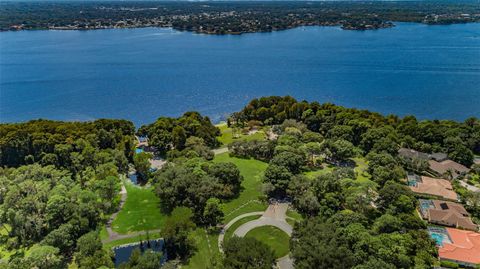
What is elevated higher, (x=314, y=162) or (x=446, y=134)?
(x=446, y=134)

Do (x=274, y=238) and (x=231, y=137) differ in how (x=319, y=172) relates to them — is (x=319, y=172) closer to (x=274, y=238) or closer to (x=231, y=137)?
(x=274, y=238)

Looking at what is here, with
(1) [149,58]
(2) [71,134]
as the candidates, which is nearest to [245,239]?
(2) [71,134]

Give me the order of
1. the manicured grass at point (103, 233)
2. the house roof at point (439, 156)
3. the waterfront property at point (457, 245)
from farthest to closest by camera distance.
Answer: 1. the house roof at point (439, 156)
2. the manicured grass at point (103, 233)
3. the waterfront property at point (457, 245)

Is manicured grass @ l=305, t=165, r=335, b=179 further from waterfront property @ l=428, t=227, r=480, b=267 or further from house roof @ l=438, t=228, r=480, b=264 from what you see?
house roof @ l=438, t=228, r=480, b=264

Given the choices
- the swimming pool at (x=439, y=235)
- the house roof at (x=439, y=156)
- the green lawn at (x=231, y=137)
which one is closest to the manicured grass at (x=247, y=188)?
the green lawn at (x=231, y=137)

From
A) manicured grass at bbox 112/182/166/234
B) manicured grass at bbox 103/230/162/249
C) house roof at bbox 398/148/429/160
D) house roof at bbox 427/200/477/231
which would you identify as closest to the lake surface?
house roof at bbox 398/148/429/160

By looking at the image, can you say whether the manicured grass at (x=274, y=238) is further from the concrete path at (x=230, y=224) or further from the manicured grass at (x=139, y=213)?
the manicured grass at (x=139, y=213)

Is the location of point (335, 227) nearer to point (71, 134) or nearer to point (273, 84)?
point (71, 134)
